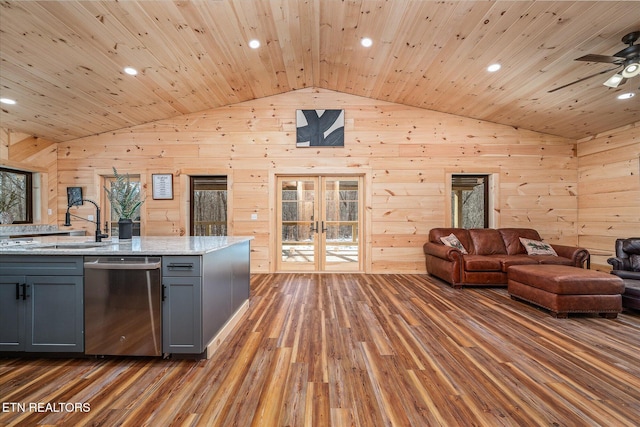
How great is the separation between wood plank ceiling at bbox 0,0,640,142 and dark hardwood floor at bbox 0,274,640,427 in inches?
117

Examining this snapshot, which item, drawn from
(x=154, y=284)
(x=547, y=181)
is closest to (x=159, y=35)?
(x=154, y=284)

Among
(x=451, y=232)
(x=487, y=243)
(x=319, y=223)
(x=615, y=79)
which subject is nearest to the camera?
(x=615, y=79)

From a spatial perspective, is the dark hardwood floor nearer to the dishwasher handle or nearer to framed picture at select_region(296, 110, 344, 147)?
the dishwasher handle

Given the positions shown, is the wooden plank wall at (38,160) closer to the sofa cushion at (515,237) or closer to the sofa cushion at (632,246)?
the sofa cushion at (515,237)

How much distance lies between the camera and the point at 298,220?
5.50 metres

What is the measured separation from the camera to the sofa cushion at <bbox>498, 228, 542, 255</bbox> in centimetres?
491

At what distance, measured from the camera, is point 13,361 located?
7.12 feet

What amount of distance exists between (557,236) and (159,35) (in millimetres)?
7231

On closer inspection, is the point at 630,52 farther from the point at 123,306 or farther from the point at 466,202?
the point at 123,306

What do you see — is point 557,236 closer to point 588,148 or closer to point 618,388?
point 588,148

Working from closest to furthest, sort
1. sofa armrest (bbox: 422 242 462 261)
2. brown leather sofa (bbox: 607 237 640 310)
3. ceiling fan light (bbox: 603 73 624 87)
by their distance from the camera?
ceiling fan light (bbox: 603 73 624 87), brown leather sofa (bbox: 607 237 640 310), sofa armrest (bbox: 422 242 462 261)

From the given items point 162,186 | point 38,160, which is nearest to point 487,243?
point 162,186

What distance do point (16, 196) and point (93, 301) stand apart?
4823 millimetres
